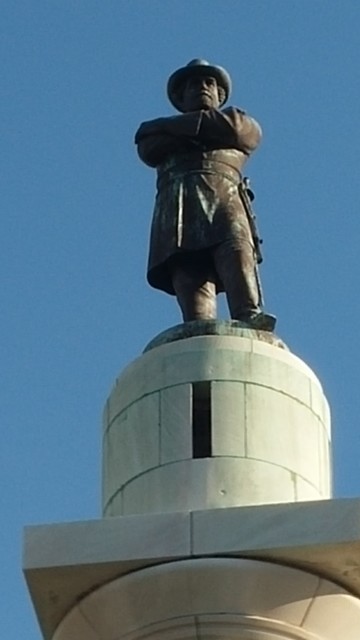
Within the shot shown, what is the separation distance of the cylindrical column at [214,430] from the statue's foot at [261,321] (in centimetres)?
49

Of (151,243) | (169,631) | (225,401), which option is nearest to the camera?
(169,631)

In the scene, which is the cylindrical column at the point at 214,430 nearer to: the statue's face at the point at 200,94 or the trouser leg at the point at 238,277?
the trouser leg at the point at 238,277

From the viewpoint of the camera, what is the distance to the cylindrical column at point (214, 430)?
73.3ft

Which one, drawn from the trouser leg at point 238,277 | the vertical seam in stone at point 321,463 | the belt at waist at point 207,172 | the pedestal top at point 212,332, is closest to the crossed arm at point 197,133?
the belt at waist at point 207,172

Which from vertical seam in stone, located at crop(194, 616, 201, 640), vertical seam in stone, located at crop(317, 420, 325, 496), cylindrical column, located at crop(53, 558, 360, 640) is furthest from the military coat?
vertical seam in stone, located at crop(194, 616, 201, 640)

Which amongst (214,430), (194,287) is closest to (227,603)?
(214,430)

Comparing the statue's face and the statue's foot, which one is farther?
the statue's face

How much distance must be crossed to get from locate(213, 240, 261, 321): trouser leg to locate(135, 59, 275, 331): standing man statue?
0.04 feet

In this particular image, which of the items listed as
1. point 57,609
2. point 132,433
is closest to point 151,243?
point 132,433

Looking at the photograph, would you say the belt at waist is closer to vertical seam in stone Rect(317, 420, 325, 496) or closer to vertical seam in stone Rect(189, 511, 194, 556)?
vertical seam in stone Rect(317, 420, 325, 496)

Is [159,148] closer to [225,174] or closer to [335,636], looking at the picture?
[225,174]

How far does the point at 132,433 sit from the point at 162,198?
12.7 ft

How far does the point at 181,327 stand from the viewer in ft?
78.6

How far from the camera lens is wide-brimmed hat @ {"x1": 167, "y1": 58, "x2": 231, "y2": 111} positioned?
26328mm
